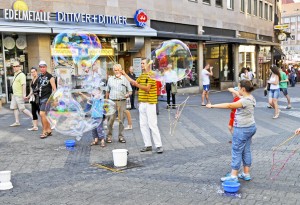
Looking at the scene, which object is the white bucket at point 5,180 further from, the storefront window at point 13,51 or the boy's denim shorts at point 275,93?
the storefront window at point 13,51

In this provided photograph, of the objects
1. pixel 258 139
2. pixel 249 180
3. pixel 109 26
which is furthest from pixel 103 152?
pixel 109 26

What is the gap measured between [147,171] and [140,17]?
13.7 metres

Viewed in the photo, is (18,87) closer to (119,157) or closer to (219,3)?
(119,157)

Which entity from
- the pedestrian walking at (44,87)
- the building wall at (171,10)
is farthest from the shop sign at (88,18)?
the pedestrian walking at (44,87)

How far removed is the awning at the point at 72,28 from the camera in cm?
1398

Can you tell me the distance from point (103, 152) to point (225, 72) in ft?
75.1

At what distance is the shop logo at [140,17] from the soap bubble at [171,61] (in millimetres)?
10188

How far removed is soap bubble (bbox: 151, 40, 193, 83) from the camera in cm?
825

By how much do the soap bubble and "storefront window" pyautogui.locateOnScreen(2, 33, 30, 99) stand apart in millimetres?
9065

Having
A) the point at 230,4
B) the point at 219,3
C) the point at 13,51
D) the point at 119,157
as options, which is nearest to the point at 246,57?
the point at 230,4

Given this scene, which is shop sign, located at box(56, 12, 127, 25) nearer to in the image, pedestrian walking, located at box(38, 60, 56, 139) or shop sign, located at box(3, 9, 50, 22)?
shop sign, located at box(3, 9, 50, 22)

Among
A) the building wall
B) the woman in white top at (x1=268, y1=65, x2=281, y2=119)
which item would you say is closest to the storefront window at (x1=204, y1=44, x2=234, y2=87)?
the building wall

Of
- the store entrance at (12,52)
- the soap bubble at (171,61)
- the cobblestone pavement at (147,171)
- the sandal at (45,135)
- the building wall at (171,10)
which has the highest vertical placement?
the building wall at (171,10)

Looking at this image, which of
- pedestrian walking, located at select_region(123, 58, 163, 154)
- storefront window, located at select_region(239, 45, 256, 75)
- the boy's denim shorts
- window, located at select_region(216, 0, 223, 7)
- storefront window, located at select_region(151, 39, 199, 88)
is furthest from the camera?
storefront window, located at select_region(239, 45, 256, 75)
